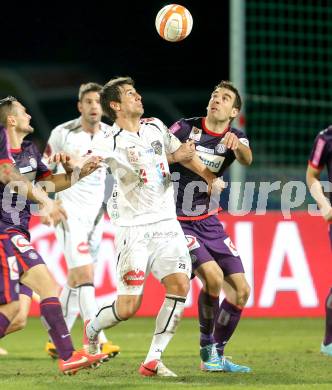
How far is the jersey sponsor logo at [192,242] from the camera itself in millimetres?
8117

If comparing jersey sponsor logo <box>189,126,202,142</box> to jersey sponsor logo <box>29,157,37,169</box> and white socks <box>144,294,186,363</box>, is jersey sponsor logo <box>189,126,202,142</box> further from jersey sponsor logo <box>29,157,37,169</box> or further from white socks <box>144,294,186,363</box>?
white socks <box>144,294,186,363</box>

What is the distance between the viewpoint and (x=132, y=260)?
24.5ft

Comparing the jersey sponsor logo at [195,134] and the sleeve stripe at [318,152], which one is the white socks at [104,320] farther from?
the sleeve stripe at [318,152]

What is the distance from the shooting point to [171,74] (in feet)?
117

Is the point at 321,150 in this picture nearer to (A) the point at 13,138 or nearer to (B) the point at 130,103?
(B) the point at 130,103

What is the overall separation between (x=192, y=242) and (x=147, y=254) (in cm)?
70

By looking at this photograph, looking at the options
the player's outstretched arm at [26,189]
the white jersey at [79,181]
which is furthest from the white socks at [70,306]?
the player's outstretched arm at [26,189]

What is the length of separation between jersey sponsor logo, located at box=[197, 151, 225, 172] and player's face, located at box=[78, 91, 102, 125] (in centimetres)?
175

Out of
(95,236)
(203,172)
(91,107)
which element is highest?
(91,107)

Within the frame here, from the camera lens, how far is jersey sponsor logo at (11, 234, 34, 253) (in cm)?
736

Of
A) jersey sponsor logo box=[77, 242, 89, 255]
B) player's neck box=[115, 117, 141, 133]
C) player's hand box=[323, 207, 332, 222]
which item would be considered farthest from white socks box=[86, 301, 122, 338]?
player's hand box=[323, 207, 332, 222]

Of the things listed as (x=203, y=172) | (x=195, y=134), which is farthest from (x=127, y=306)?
(x=195, y=134)

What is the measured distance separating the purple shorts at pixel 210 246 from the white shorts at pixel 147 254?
507 millimetres

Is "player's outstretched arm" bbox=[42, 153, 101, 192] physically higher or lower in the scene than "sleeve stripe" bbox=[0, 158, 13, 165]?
lower
